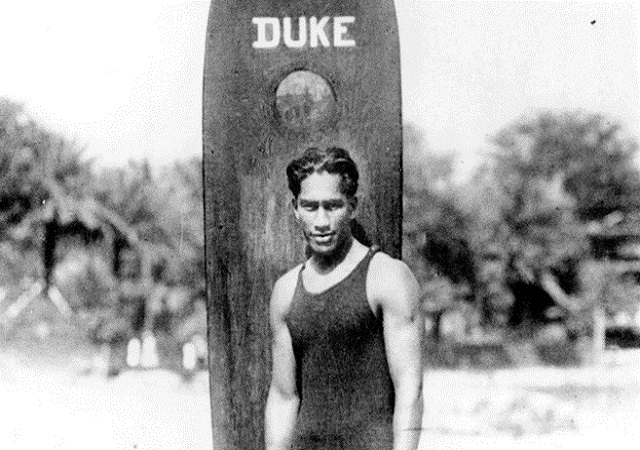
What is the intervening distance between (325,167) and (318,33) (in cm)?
34

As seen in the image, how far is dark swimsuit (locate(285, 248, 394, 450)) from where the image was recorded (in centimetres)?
273

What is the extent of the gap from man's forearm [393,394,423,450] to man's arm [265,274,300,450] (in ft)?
0.81

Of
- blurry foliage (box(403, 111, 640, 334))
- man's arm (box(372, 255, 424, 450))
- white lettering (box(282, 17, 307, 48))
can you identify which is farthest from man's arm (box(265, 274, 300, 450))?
white lettering (box(282, 17, 307, 48))

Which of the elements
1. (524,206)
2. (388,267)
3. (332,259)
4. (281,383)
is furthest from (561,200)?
(281,383)

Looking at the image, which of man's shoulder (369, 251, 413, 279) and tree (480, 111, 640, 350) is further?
tree (480, 111, 640, 350)

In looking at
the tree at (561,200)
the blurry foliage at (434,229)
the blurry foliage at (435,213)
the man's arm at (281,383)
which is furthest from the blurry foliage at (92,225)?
the tree at (561,200)

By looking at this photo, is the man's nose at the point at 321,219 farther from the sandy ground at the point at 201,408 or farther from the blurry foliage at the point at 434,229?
the sandy ground at the point at 201,408

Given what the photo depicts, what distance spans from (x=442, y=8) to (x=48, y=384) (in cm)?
138

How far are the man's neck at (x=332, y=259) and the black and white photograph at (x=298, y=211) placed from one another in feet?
0.03

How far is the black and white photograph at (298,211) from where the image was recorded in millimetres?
2799

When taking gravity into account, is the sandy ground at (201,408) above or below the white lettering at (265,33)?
below

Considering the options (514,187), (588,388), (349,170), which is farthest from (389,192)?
(588,388)

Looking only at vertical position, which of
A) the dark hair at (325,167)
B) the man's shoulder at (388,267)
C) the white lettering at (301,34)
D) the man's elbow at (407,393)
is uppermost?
the white lettering at (301,34)

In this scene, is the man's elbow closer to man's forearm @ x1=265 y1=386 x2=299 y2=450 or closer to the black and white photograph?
the black and white photograph
